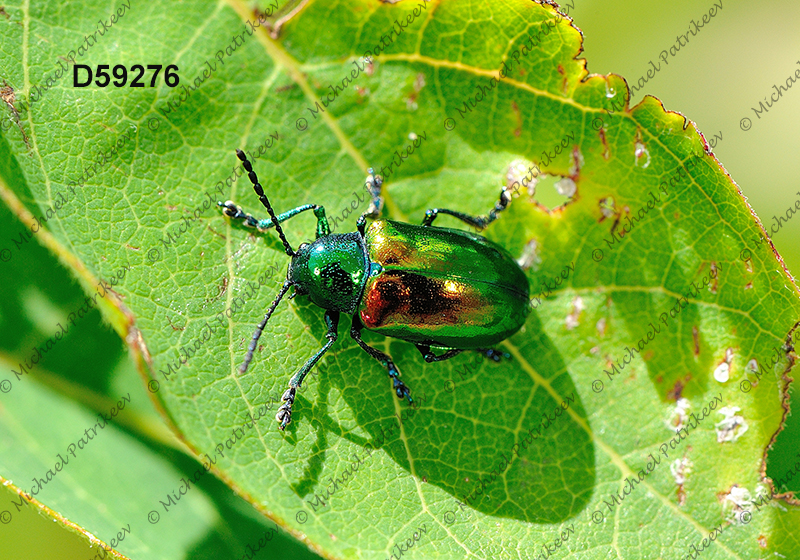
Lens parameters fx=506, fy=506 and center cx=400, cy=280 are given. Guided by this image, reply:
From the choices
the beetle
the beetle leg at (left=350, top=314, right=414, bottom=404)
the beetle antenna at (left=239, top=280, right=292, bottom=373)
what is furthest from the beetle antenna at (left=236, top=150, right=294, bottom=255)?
the beetle leg at (left=350, top=314, right=414, bottom=404)

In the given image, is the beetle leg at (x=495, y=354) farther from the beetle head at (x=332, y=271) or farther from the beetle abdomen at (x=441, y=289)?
the beetle head at (x=332, y=271)

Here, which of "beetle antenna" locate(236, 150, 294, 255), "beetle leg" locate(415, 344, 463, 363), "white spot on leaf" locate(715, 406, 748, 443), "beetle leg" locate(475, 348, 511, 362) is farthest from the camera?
"beetle leg" locate(475, 348, 511, 362)

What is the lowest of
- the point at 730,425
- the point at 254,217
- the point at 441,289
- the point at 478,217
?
the point at 254,217

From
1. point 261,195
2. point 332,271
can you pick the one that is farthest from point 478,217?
point 261,195

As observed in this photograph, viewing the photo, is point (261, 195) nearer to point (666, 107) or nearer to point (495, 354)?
point (495, 354)

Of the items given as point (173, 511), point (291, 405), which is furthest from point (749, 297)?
point (173, 511)

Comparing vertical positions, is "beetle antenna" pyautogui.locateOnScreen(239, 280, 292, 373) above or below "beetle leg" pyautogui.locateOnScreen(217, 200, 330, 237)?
below

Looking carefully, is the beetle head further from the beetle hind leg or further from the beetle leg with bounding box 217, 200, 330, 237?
the beetle hind leg

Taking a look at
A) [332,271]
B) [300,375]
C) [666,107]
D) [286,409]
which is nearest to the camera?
[286,409]
